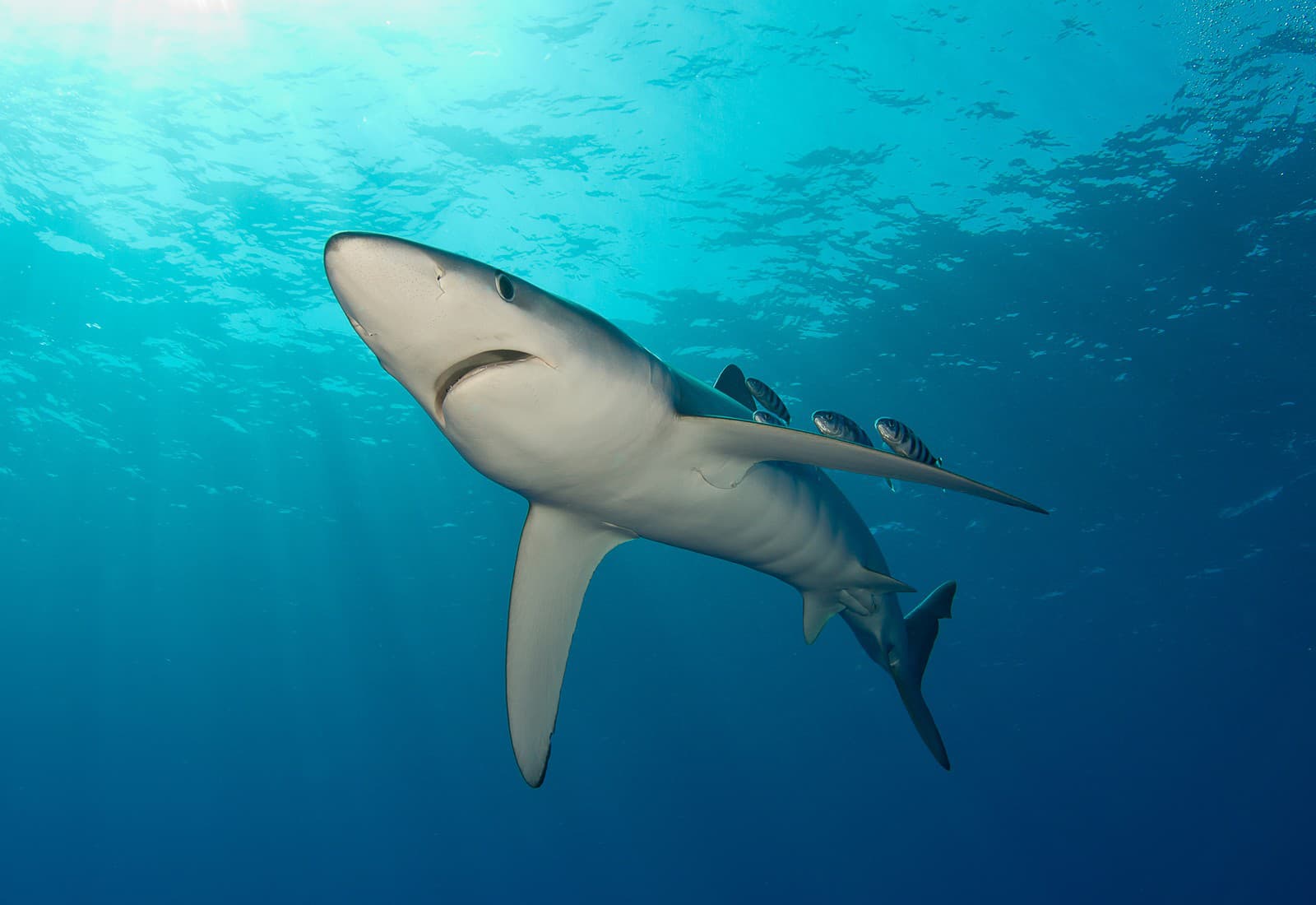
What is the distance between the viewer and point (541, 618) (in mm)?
3965

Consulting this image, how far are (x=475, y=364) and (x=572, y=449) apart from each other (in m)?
0.63

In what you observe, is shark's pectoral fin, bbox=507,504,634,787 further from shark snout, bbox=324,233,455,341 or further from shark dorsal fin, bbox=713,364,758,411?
shark snout, bbox=324,233,455,341

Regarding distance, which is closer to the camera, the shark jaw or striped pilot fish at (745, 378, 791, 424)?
the shark jaw

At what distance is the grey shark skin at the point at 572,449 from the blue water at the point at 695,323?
10758 mm

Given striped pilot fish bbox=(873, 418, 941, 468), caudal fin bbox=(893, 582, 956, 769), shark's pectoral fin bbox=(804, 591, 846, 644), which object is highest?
striped pilot fish bbox=(873, 418, 941, 468)

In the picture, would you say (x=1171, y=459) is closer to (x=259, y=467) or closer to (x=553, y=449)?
(x=553, y=449)

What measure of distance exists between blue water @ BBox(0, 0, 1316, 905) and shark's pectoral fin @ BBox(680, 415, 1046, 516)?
36.5 ft

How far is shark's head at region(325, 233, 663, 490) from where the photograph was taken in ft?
6.45

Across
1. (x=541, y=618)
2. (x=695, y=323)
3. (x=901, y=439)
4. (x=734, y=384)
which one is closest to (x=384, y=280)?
(x=541, y=618)

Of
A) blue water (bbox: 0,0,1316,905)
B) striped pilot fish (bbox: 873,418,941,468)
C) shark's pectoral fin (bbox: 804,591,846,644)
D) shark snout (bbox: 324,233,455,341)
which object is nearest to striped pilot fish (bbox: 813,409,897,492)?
striped pilot fish (bbox: 873,418,941,468)

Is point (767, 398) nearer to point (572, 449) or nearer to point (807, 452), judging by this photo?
point (807, 452)

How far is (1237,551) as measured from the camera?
2612cm

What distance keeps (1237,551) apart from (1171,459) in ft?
29.5

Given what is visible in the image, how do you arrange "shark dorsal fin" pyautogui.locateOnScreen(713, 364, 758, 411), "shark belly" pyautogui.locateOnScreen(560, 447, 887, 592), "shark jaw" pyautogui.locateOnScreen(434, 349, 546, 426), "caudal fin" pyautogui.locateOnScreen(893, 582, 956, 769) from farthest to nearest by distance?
"caudal fin" pyautogui.locateOnScreen(893, 582, 956, 769) < "shark dorsal fin" pyautogui.locateOnScreen(713, 364, 758, 411) < "shark belly" pyautogui.locateOnScreen(560, 447, 887, 592) < "shark jaw" pyautogui.locateOnScreen(434, 349, 546, 426)
